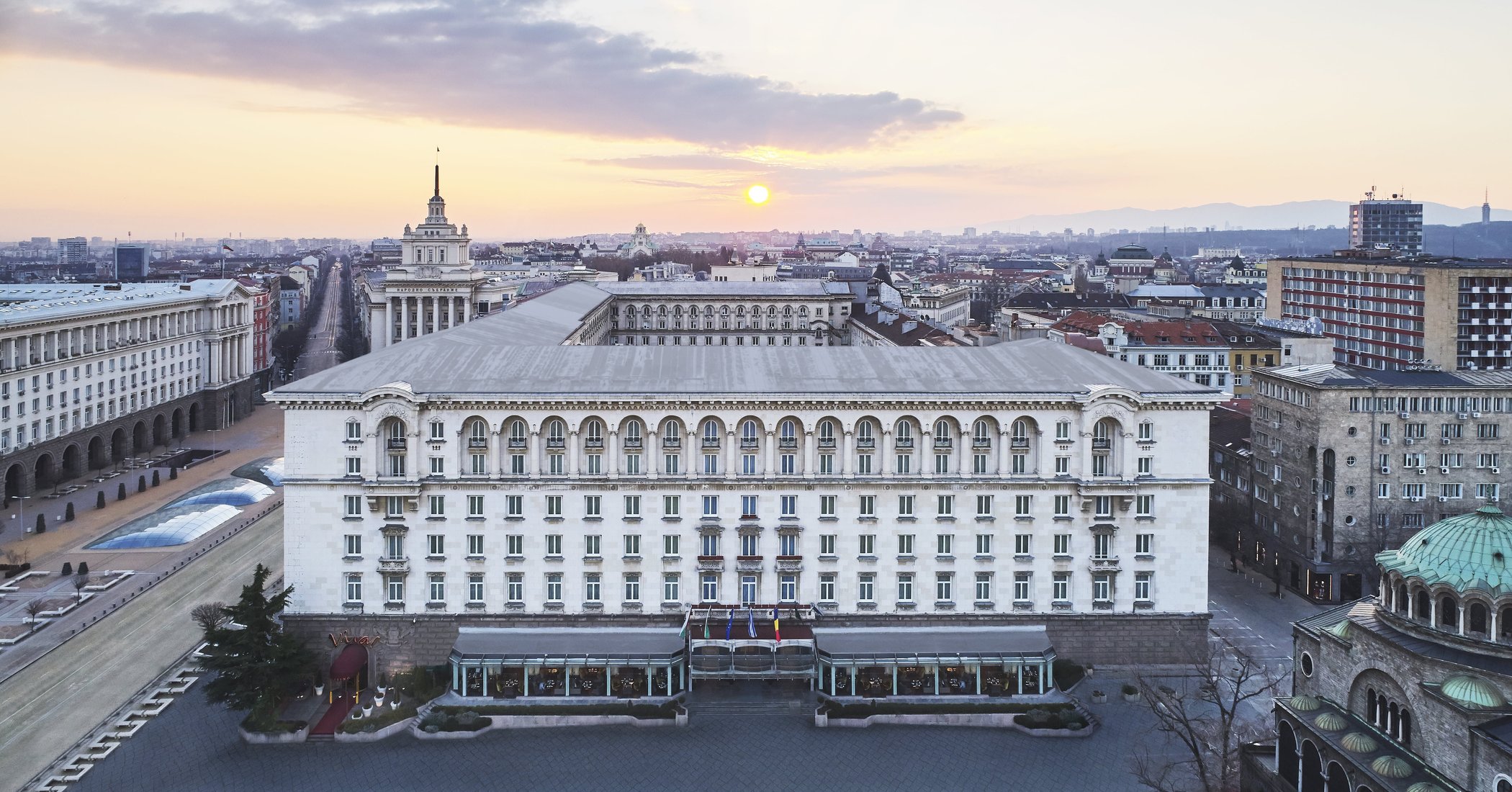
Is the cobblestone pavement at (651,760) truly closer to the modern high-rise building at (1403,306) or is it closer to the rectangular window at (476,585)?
the rectangular window at (476,585)

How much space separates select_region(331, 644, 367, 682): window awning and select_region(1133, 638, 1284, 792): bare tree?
42.8 meters

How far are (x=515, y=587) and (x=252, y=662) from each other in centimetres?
1491

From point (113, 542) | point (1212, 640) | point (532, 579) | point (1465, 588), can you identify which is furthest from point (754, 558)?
point (113, 542)

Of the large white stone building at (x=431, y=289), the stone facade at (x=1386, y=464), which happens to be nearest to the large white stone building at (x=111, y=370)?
the large white stone building at (x=431, y=289)

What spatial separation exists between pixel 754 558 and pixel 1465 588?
3728cm

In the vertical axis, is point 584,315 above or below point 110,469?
above

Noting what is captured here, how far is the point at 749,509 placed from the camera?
2844 inches

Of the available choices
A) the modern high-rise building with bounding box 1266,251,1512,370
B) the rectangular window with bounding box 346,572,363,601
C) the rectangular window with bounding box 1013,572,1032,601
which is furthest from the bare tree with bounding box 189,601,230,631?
the modern high-rise building with bounding box 1266,251,1512,370

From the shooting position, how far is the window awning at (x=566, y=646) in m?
68.1

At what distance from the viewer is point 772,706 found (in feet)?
222

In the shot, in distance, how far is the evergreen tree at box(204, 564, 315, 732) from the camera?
63.9m

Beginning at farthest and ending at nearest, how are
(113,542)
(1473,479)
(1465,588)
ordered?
1. (113,542)
2. (1473,479)
3. (1465,588)

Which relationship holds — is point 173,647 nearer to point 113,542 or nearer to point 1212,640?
point 113,542

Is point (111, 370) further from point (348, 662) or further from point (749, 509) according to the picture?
point (749, 509)
